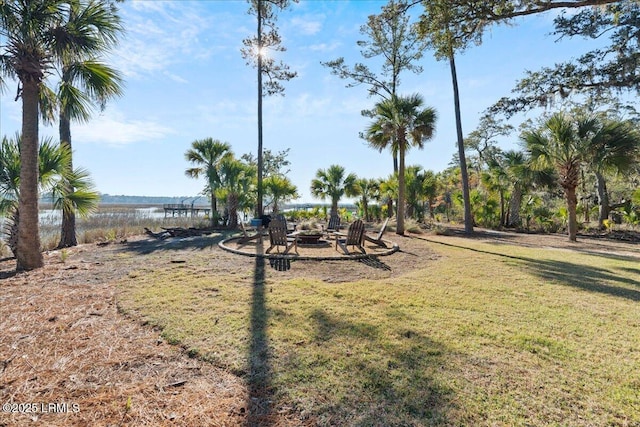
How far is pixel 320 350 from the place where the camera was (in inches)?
110

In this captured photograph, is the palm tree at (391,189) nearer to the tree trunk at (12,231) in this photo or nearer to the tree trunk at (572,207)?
the tree trunk at (572,207)

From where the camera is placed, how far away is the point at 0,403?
201 centimetres

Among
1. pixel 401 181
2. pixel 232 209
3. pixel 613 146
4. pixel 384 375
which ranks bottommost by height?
pixel 384 375

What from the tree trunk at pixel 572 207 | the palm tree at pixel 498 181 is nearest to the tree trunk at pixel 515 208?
the palm tree at pixel 498 181

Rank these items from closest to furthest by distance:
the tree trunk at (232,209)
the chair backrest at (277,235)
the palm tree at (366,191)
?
the chair backrest at (277,235)
the tree trunk at (232,209)
the palm tree at (366,191)

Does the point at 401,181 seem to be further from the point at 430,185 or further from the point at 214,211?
the point at 214,211

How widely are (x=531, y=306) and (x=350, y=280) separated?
9.20ft

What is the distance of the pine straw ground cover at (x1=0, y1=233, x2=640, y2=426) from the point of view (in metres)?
2.02

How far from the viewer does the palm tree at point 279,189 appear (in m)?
18.6

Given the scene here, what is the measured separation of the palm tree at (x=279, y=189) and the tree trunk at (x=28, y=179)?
1299 centimetres

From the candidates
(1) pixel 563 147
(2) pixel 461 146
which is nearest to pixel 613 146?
(1) pixel 563 147

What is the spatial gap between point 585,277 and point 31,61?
1179 centimetres

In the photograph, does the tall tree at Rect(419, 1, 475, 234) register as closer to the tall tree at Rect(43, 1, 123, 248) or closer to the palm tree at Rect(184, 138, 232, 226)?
the tall tree at Rect(43, 1, 123, 248)

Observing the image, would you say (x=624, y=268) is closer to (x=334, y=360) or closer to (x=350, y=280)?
(x=350, y=280)
